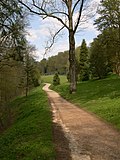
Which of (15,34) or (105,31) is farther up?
(105,31)

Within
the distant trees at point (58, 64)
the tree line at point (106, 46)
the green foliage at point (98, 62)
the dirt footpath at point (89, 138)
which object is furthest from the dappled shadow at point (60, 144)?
the distant trees at point (58, 64)

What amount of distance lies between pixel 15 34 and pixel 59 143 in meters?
4.55

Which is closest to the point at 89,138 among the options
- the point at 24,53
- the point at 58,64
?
the point at 24,53

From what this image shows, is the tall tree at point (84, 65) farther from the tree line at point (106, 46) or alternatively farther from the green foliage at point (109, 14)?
→ the green foliage at point (109, 14)

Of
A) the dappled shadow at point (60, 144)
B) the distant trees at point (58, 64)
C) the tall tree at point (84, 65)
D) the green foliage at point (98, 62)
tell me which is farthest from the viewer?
the distant trees at point (58, 64)

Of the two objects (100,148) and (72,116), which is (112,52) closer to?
(72,116)

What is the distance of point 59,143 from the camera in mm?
10656

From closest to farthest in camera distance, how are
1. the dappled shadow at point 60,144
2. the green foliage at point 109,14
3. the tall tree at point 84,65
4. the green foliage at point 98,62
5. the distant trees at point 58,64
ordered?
the dappled shadow at point 60,144 → the green foliage at point 109,14 → the green foliage at point 98,62 → the tall tree at point 84,65 → the distant trees at point 58,64

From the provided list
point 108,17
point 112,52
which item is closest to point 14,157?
point 108,17

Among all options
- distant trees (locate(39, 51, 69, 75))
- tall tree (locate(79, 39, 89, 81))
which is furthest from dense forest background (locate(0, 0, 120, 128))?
distant trees (locate(39, 51, 69, 75))

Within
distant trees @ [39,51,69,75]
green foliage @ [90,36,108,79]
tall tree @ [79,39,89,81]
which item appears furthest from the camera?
distant trees @ [39,51,69,75]

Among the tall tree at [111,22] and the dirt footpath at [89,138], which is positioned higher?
the tall tree at [111,22]

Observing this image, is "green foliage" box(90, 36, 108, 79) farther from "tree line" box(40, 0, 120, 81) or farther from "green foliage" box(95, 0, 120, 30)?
"green foliage" box(95, 0, 120, 30)

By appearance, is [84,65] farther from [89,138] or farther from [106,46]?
[89,138]
